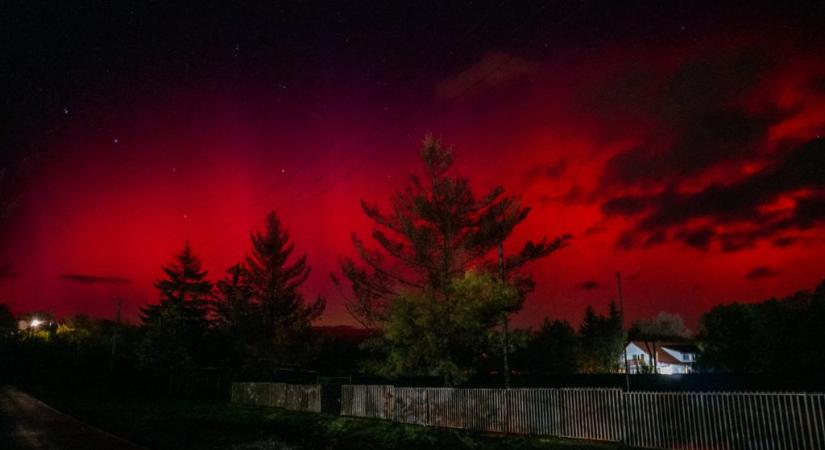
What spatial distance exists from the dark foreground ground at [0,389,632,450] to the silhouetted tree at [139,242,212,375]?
18714 mm

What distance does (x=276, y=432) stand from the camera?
19938 mm

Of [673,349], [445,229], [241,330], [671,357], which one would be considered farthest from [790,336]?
[673,349]

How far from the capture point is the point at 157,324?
49.3 m

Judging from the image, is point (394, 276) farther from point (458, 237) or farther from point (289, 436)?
point (289, 436)

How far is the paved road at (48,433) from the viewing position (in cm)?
1658

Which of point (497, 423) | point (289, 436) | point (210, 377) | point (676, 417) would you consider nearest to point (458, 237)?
point (497, 423)

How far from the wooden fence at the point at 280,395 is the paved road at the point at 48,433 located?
32.6 feet

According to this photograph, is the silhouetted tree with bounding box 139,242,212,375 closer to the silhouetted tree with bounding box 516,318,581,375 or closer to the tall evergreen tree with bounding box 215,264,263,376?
the tall evergreen tree with bounding box 215,264,263,376

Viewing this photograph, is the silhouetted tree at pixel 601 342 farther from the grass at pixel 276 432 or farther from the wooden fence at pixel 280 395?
the grass at pixel 276 432

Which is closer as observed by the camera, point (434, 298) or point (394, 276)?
point (434, 298)

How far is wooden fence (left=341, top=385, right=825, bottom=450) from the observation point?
13.1 meters

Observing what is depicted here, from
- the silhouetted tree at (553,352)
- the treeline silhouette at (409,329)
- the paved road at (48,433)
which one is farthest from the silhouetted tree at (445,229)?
the silhouetted tree at (553,352)

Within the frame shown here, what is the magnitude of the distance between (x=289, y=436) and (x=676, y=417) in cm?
1137

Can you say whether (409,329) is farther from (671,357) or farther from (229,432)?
(671,357)
